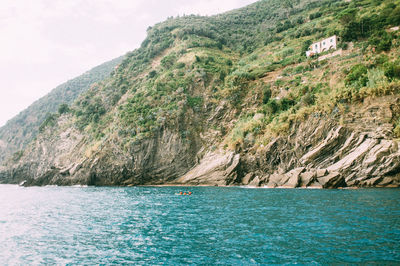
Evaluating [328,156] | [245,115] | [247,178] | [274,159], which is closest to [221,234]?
[328,156]

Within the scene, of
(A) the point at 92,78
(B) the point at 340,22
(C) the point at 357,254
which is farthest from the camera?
(A) the point at 92,78

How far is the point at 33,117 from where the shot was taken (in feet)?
516

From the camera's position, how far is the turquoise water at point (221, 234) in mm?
13930

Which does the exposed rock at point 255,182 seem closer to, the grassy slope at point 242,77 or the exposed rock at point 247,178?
the exposed rock at point 247,178

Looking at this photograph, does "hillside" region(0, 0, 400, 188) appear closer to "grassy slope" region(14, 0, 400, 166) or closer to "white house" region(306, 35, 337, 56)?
"grassy slope" region(14, 0, 400, 166)

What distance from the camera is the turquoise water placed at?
548 inches

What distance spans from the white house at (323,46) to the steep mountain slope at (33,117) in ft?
429

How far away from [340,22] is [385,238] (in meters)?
65.9

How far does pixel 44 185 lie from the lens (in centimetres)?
7394

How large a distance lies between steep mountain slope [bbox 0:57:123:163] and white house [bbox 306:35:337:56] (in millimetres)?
130627

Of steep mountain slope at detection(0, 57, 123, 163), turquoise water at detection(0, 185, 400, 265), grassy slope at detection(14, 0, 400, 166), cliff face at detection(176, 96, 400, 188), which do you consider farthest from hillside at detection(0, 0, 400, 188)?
steep mountain slope at detection(0, 57, 123, 163)

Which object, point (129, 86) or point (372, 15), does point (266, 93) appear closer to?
point (372, 15)

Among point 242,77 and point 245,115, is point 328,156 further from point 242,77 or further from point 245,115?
point 242,77

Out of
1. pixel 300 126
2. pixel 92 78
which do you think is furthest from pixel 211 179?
pixel 92 78
